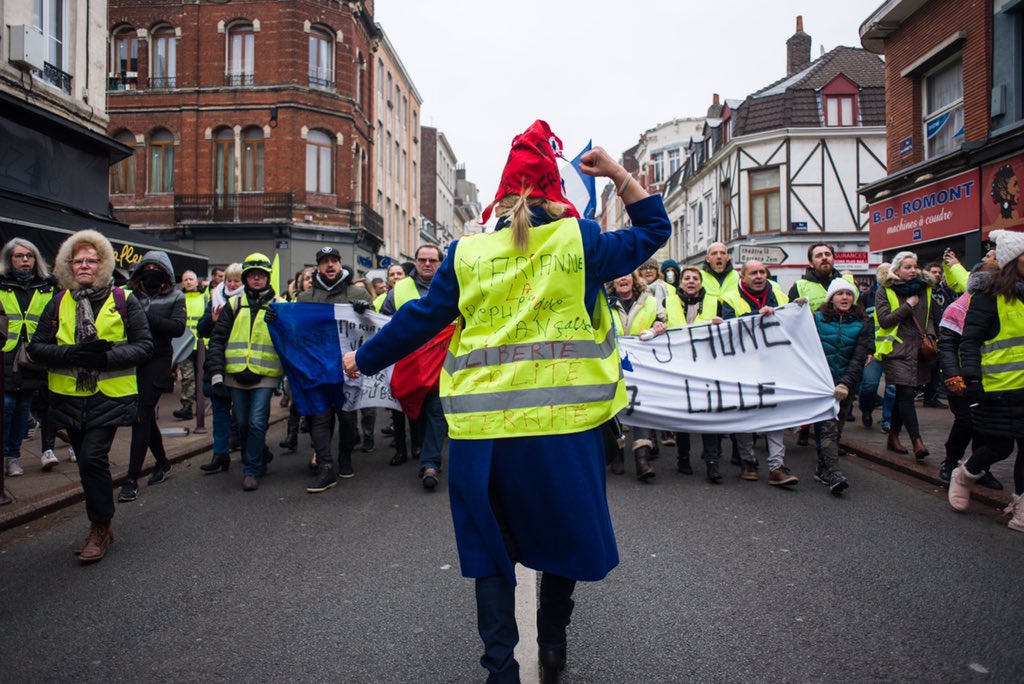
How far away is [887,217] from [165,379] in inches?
681

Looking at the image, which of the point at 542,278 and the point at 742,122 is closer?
the point at 542,278

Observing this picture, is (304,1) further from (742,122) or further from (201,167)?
(742,122)

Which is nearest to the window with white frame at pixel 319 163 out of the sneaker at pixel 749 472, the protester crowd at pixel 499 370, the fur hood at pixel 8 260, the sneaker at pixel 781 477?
the protester crowd at pixel 499 370

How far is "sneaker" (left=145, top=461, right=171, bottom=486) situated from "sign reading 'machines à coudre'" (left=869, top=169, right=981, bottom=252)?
14.8 m

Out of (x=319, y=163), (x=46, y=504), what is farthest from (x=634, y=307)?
(x=319, y=163)

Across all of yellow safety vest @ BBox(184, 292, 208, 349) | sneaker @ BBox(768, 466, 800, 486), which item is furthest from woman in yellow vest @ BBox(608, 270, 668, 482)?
yellow safety vest @ BBox(184, 292, 208, 349)

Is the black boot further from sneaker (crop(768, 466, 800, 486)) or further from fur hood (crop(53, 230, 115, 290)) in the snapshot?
sneaker (crop(768, 466, 800, 486))

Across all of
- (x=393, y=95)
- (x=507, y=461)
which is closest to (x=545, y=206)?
(x=507, y=461)

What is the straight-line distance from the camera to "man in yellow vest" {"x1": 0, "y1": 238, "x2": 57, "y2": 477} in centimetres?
703

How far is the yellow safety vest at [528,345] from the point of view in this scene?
2639mm

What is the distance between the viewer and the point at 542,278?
2.70 m

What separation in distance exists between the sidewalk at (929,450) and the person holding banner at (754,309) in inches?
48.2

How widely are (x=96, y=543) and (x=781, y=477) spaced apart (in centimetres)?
555

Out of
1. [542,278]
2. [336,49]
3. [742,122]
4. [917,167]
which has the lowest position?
[542,278]
